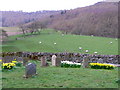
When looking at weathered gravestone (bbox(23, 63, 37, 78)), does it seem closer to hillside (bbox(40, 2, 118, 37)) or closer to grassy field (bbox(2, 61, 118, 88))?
grassy field (bbox(2, 61, 118, 88))

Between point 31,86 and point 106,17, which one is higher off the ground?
point 106,17

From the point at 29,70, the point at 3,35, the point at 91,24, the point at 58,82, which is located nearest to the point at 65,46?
the point at 3,35

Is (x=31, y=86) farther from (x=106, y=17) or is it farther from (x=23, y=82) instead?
(x=106, y=17)

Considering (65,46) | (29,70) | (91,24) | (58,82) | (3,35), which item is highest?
(91,24)

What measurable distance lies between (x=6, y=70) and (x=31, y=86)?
417 cm

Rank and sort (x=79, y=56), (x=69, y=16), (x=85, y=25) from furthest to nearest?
(x=69, y=16)
(x=85, y=25)
(x=79, y=56)

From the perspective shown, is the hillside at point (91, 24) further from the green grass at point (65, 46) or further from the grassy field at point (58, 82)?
the grassy field at point (58, 82)

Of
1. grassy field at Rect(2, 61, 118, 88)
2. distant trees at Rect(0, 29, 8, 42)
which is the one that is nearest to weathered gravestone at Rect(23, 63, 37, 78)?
grassy field at Rect(2, 61, 118, 88)

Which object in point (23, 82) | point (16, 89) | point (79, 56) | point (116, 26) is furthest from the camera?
point (116, 26)

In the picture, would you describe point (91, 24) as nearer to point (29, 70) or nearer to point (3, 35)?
point (3, 35)

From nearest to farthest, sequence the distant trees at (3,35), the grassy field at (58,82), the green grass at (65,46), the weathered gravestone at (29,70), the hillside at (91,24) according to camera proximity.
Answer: the grassy field at (58,82)
the weathered gravestone at (29,70)
the green grass at (65,46)
the distant trees at (3,35)
the hillside at (91,24)

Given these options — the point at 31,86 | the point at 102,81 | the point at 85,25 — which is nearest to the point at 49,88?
the point at 31,86

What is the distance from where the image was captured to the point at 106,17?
88.3 metres

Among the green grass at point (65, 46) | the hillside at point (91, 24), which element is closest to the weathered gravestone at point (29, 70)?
the green grass at point (65, 46)
